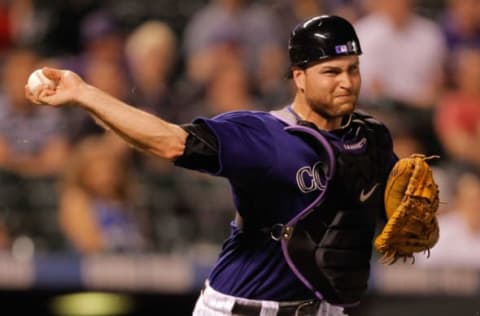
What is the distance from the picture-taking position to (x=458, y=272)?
6746 mm

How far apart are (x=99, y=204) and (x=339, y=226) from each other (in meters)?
3.30

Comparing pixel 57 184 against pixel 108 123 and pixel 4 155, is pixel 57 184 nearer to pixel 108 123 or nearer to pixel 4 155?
pixel 4 155

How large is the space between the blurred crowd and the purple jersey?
2.79 m

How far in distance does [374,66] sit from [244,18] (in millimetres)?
1261

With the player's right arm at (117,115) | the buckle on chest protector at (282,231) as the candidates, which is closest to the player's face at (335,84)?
the buckle on chest protector at (282,231)

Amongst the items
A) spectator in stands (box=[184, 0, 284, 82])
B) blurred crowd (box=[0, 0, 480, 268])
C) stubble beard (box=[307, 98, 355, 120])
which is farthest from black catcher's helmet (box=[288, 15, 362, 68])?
spectator in stands (box=[184, 0, 284, 82])

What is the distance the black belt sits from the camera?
4.44 meters

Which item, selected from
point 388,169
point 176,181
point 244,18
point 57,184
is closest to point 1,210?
point 57,184

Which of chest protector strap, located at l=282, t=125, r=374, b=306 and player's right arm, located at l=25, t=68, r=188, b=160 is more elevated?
player's right arm, located at l=25, t=68, r=188, b=160

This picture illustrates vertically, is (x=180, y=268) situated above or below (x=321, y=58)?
below

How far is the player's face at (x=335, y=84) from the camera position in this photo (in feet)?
14.3

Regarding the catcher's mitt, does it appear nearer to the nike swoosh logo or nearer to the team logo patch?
the nike swoosh logo

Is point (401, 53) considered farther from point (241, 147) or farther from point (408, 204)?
point (241, 147)

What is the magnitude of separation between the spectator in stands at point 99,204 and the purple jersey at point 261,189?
2.91m
